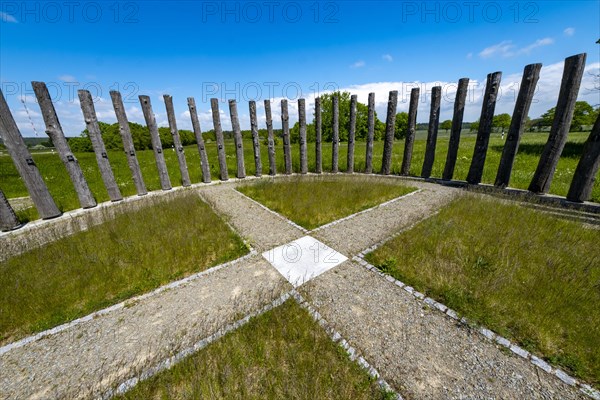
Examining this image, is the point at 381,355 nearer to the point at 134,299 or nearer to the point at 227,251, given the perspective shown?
the point at 227,251

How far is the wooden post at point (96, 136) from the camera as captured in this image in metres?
6.70

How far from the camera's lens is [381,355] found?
8.13 ft

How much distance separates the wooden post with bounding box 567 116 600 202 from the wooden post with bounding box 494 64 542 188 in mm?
1369

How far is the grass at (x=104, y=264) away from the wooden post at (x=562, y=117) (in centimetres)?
857

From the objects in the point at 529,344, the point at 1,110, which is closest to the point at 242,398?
the point at 529,344

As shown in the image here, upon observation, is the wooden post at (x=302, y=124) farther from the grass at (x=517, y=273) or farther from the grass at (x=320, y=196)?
the grass at (x=517, y=273)

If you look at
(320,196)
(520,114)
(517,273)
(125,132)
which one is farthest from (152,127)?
(520,114)

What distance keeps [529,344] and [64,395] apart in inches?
200

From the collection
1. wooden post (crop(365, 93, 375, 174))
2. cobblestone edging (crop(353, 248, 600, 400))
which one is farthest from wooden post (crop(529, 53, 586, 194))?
cobblestone edging (crop(353, 248, 600, 400))

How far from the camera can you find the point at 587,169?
216 inches

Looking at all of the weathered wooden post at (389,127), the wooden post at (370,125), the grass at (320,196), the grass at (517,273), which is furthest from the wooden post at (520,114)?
the wooden post at (370,125)

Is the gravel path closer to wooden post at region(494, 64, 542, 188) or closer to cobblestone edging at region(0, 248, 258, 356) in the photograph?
cobblestone edging at region(0, 248, 258, 356)

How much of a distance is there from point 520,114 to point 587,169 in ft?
7.24

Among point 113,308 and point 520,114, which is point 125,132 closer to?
point 113,308
